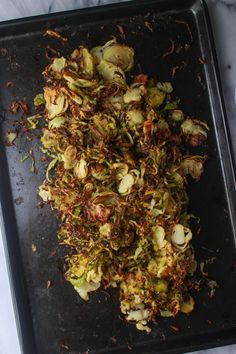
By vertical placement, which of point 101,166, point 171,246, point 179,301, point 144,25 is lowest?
Answer: point 179,301

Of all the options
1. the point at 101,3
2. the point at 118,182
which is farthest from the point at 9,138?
the point at 101,3

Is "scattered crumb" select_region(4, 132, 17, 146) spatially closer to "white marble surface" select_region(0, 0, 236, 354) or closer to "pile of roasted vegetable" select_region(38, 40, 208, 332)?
"pile of roasted vegetable" select_region(38, 40, 208, 332)

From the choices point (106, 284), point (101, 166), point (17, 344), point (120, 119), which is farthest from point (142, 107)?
point (17, 344)

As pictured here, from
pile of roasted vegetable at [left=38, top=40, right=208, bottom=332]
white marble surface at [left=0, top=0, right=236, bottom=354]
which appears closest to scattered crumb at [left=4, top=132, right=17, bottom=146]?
pile of roasted vegetable at [left=38, top=40, right=208, bottom=332]

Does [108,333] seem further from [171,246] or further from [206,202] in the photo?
[206,202]

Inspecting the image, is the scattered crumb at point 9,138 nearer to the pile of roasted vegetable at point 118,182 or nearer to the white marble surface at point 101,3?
the pile of roasted vegetable at point 118,182
